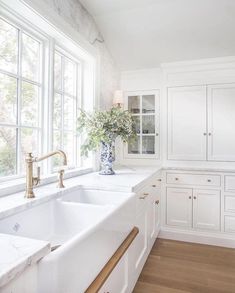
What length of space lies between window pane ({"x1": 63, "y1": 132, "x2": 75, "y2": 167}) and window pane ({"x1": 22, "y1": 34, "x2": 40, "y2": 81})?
0.64 metres

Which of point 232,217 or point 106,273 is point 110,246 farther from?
point 232,217

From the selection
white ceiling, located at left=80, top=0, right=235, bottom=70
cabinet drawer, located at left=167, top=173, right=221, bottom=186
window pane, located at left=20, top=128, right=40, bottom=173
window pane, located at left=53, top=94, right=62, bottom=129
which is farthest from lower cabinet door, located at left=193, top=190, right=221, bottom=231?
window pane, located at left=20, top=128, right=40, bottom=173

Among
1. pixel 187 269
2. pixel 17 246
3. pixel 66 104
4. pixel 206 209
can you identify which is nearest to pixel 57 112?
pixel 66 104

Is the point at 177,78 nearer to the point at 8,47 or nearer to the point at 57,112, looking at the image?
the point at 57,112

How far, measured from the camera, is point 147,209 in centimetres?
220

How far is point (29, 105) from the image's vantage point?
5.89 ft

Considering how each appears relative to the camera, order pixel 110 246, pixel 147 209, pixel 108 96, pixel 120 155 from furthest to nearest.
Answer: pixel 120 155 → pixel 108 96 → pixel 147 209 → pixel 110 246

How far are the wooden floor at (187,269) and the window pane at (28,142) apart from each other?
136 centimetres

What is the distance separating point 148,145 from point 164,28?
1.41m

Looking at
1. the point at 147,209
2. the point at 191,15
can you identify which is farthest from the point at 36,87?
the point at 191,15

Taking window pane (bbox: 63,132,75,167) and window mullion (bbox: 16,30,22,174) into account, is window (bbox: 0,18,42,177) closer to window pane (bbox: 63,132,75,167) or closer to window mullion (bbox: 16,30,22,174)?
window mullion (bbox: 16,30,22,174)

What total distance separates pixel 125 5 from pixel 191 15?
657 millimetres

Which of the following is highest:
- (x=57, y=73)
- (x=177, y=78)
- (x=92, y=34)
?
(x=92, y=34)

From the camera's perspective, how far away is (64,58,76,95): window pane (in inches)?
89.9
